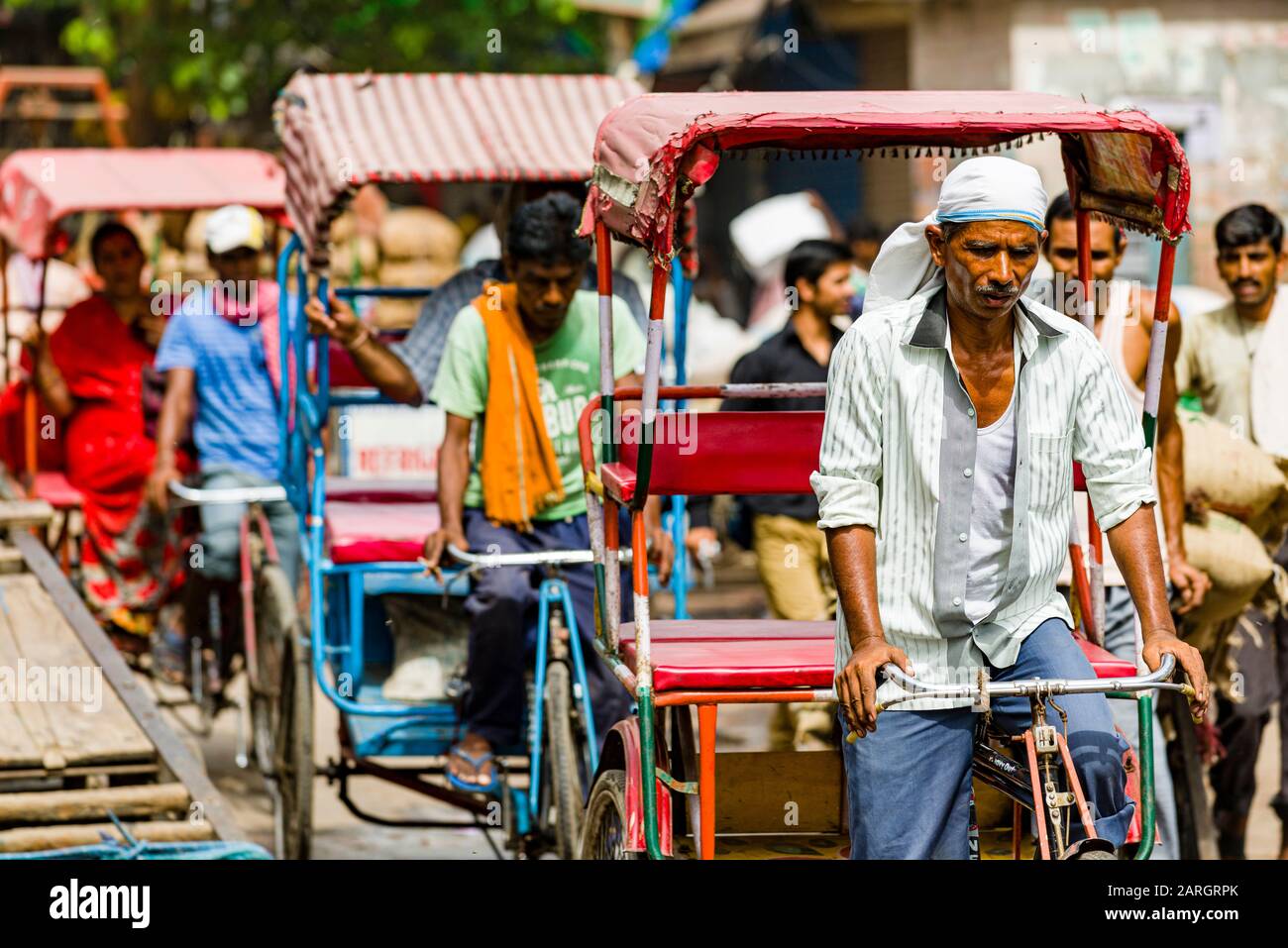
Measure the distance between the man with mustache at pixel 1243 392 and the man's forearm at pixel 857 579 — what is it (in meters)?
3.25

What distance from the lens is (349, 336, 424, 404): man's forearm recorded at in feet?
20.7

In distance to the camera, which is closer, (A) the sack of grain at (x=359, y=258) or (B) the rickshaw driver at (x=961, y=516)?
(B) the rickshaw driver at (x=961, y=516)

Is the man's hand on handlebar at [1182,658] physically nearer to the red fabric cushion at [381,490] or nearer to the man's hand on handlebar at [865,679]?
the man's hand on handlebar at [865,679]

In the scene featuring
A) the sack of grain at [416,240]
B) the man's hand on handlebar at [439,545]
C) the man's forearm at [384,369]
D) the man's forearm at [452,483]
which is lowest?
the man's hand on handlebar at [439,545]

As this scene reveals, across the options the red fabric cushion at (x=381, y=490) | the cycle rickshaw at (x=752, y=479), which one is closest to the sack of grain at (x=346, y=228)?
the red fabric cushion at (x=381, y=490)

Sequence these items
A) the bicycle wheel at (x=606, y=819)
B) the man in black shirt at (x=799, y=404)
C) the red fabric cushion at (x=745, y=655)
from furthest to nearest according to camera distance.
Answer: the man in black shirt at (x=799, y=404) → the bicycle wheel at (x=606, y=819) → the red fabric cushion at (x=745, y=655)

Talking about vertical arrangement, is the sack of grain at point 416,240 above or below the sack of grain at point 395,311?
above

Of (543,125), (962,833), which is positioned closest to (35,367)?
(543,125)

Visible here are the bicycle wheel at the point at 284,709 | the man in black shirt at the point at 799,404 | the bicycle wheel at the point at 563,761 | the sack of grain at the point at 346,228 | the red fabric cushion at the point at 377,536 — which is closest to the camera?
the bicycle wheel at the point at 563,761

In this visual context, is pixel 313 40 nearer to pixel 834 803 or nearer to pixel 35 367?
pixel 35 367

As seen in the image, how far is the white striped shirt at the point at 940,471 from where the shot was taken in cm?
370

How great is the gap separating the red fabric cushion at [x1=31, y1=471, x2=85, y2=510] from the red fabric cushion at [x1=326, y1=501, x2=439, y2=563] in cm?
226

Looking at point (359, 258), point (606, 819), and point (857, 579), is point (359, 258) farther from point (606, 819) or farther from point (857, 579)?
point (857, 579)

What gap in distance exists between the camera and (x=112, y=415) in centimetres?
859
